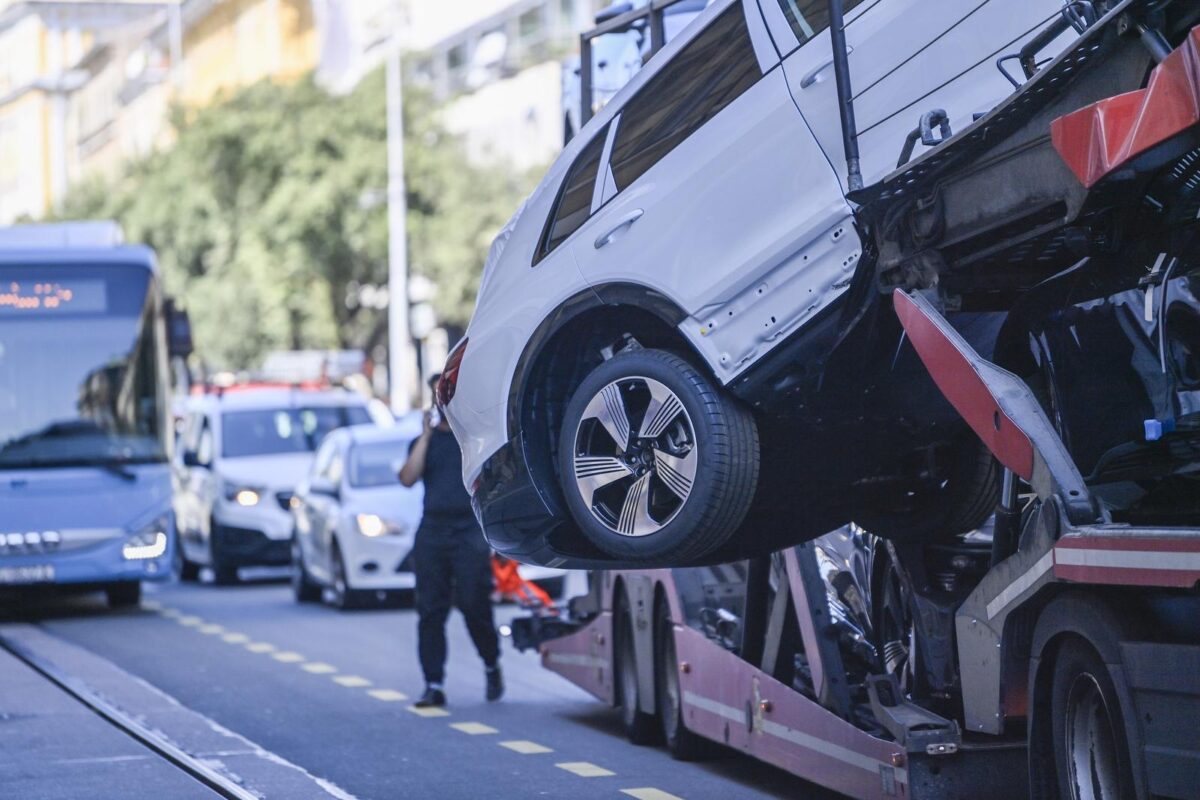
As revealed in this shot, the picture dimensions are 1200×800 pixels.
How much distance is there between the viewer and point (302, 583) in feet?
68.5

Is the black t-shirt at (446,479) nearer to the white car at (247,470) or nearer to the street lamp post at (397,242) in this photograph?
the white car at (247,470)

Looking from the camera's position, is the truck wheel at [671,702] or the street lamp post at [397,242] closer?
the truck wheel at [671,702]

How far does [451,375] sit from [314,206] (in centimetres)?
4220

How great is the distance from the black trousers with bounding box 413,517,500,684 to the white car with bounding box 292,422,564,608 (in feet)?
19.4

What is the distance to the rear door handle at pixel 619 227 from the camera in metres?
7.90

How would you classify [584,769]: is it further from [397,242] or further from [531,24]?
[531,24]

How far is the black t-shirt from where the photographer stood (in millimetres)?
12758

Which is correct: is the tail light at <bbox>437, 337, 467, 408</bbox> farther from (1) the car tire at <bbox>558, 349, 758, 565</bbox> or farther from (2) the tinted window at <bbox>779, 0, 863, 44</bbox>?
(2) the tinted window at <bbox>779, 0, 863, 44</bbox>

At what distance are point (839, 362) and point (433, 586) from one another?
5.57 metres

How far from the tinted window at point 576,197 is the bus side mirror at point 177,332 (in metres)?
11.2

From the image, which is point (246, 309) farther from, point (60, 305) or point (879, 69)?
point (879, 69)

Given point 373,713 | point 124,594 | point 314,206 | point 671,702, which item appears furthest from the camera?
point 314,206

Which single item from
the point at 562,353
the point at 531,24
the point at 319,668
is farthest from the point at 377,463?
Answer: the point at 531,24

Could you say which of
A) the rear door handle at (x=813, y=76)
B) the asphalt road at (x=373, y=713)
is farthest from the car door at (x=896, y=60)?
the asphalt road at (x=373, y=713)
